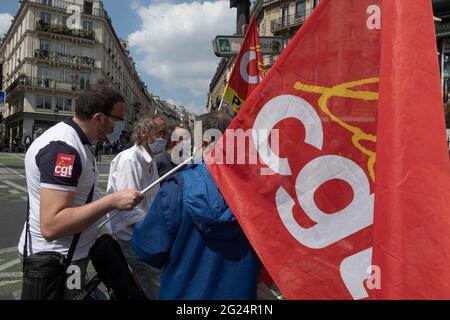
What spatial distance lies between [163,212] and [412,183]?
1.05 m

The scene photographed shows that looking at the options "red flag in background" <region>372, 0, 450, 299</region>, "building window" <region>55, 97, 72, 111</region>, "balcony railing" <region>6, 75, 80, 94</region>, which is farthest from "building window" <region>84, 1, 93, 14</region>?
"red flag in background" <region>372, 0, 450, 299</region>

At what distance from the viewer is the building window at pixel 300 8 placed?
42.3m

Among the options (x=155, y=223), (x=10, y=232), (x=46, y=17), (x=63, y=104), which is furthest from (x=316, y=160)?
(x=46, y=17)

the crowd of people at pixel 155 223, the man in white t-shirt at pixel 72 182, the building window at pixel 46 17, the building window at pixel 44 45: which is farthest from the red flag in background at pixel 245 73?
the building window at pixel 46 17

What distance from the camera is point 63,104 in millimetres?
54875

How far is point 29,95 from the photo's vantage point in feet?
172

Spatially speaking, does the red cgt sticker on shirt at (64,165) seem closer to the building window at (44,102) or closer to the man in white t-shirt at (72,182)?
the man in white t-shirt at (72,182)

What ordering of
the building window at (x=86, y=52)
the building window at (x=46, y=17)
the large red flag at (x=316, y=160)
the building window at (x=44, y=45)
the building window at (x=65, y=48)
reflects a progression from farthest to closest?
the building window at (x=86, y=52) < the building window at (x=65, y=48) < the building window at (x=46, y=17) < the building window at (x=44, y=45) < the large red flag at (x=316, y=160)

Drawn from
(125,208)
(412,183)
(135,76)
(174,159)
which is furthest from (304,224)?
(135,76)

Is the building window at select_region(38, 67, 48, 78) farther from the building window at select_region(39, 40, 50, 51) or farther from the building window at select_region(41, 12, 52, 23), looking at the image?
the building window at select_region(41, 12, 52, 23)

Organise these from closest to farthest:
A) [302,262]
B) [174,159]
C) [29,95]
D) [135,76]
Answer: [302,262], [174,159], [29,95], [135,76]

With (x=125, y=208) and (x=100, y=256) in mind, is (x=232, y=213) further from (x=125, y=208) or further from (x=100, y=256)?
(x=100, y=256)

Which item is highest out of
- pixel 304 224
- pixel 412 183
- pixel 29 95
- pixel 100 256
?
pixel 29 95

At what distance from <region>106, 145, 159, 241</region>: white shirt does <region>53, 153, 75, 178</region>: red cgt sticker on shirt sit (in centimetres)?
98
